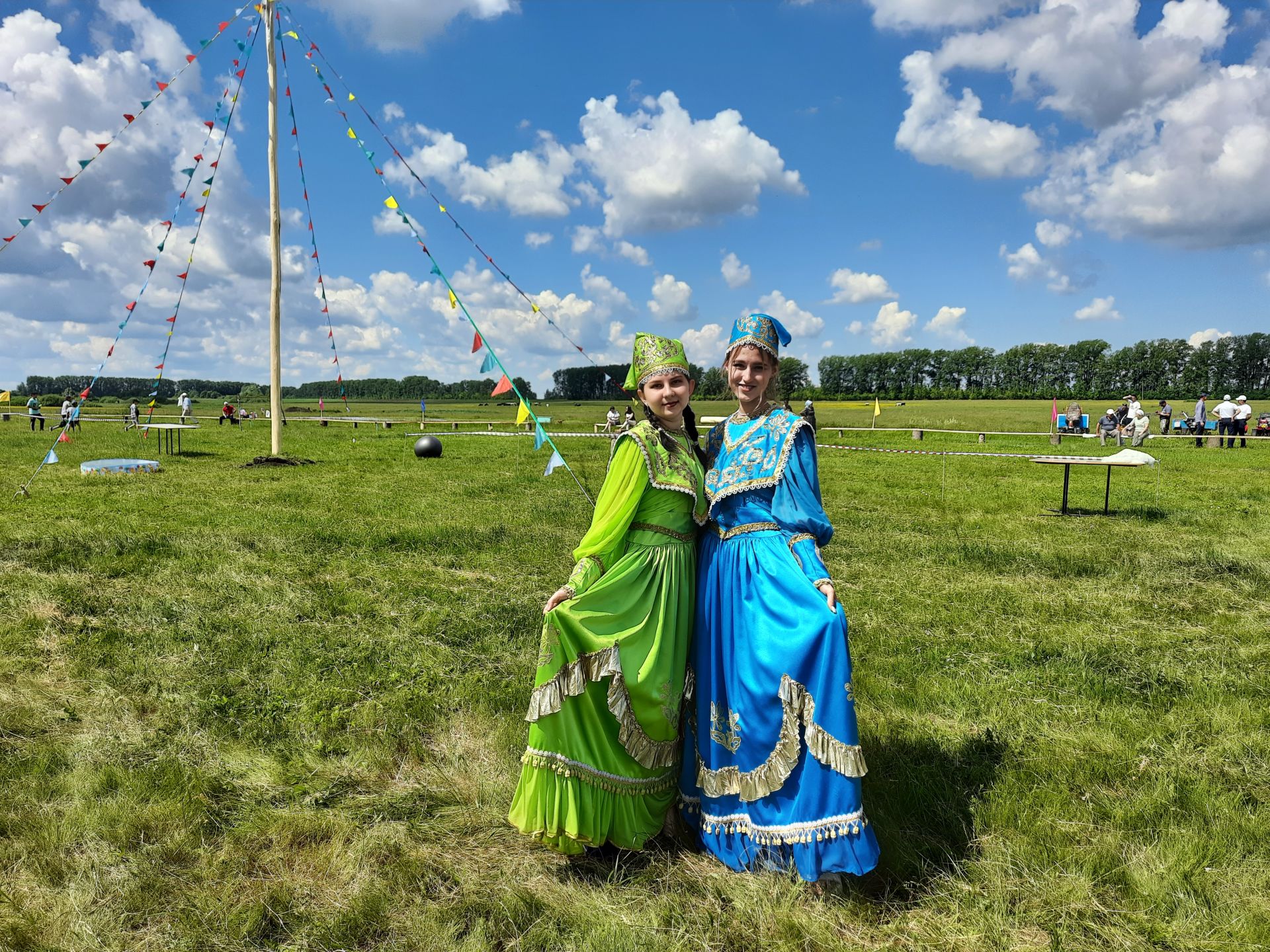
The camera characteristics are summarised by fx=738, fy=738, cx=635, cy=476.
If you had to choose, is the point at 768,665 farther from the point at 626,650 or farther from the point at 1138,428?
the point at 1138,428

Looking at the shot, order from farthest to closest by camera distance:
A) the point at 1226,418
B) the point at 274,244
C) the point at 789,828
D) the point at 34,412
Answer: the point at 34,412 < the point at 1226,418 < the point at 274,244 < the point at 789,828

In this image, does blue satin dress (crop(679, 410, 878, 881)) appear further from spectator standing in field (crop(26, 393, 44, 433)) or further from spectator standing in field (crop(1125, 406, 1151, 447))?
spectator standing in field (crop(26, 393, 44, 433))

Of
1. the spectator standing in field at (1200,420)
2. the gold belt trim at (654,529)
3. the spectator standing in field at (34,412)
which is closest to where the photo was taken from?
the gold belt trim at (654,529)

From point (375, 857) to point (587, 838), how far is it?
957mm

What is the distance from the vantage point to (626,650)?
2.91 meters

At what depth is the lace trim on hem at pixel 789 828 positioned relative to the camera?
2695 millimetres

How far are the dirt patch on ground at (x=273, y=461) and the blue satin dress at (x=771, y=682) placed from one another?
52.7ft

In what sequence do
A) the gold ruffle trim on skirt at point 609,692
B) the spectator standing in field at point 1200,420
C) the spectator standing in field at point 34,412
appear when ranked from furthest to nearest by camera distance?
1. the spectator standing in field at point 34,412
2. the spectator standing in field at point 1200,420
3. the gold ruffle trim on skirt at point 609,692

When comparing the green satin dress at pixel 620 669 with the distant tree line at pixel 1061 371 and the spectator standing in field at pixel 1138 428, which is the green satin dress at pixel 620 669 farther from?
the distant tree line at pixel 1061 371

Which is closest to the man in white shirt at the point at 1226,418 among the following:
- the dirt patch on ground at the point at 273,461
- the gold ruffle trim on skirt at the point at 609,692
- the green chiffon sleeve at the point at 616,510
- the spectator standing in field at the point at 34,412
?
the dirt patch on ground at the point at 273,461

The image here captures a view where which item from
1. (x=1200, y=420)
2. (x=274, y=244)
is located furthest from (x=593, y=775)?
(x=1200, y=420)

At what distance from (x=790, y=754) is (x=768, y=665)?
339mm

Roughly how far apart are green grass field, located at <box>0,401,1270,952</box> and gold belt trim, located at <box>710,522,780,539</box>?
1.34m

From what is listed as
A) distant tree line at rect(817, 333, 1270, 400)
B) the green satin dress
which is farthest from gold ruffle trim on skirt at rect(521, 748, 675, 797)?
distant tree line at rect(817, 333, 1270, 400)
